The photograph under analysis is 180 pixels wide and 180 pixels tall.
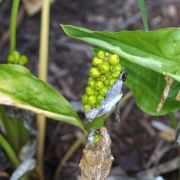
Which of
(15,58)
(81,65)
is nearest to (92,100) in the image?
(15,58)

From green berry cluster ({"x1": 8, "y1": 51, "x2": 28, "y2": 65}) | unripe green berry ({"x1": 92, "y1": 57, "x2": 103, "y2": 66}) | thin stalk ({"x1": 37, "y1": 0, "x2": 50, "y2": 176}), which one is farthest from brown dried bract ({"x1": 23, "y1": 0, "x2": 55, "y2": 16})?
unripe green berry ({"x1": 92, "y1": 57, "x2": 103, "y2": 66})

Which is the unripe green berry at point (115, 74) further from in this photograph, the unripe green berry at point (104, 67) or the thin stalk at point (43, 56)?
the thin stalk at point (43, 56)

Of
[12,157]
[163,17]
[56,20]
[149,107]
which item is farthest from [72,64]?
[149,107]

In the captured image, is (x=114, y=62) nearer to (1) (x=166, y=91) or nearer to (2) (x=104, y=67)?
(2) (x=104, y=67)

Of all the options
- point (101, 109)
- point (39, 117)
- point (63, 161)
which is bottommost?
point (63, 161)

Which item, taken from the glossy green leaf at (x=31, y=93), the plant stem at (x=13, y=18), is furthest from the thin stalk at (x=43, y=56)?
the glossy green leaf at (x=31, y=93)

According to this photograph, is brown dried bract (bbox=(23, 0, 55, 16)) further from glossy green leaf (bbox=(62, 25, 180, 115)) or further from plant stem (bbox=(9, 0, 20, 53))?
glossy green leaf (bbox=(62, 25, 180, 115))

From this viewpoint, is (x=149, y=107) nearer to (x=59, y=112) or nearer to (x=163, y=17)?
(x=59, y=112)
